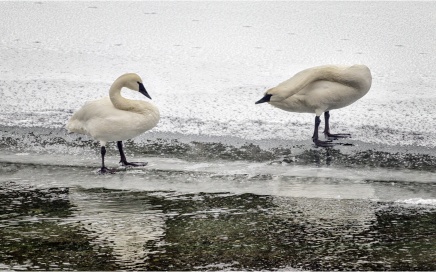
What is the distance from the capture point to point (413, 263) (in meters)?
4.84

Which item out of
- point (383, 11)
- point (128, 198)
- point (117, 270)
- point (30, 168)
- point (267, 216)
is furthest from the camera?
point (383, 11)

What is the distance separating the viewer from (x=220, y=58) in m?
10.9

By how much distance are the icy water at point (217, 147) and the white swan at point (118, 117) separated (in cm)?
27

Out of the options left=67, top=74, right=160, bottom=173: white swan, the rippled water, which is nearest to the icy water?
the rippled water

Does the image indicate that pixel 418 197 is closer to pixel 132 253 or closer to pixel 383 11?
pixel 132 253

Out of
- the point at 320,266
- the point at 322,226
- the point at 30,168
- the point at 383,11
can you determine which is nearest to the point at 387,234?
the point at 322,226

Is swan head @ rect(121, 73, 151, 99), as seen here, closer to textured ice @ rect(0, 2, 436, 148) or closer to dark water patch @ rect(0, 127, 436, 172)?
dark water patch @ rect(0, 127, 436, 172)

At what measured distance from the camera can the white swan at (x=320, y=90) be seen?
8.05 metres

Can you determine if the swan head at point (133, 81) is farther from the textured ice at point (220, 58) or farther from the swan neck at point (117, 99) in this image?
the textured ice at point (220, 58)

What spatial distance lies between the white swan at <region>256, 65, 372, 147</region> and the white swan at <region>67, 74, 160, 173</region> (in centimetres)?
132

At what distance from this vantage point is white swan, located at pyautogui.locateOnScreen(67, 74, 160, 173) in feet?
Answer: 23.2

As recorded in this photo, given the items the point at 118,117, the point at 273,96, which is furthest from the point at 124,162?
the point at 273,96

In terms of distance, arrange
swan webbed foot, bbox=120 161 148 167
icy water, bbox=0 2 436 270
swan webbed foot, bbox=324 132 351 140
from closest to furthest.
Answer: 1. icy water, bbox=0 2 436 270
2. swan webbed foot, bbox=120 161 148 167
3. swan webbed foot, bbox=324 132 351 140

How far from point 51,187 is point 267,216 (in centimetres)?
172
